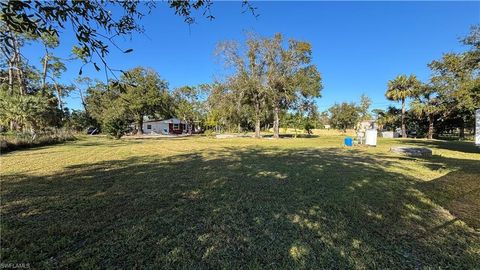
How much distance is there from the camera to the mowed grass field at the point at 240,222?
2254 millimetres

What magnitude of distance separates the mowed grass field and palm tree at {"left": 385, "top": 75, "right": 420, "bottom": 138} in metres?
29.2

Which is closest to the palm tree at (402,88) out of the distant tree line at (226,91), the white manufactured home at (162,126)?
the distant tree line at (226,91)

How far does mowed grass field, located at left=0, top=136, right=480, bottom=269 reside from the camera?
2.25 metres

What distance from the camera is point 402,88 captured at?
30031mm

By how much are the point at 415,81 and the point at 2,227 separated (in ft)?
122

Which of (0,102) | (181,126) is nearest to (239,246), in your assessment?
(0,102)

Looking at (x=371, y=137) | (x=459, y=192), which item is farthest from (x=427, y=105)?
(x=459, y=192)

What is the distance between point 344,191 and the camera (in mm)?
4539

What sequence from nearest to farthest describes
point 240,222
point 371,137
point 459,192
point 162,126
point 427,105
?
point 240,222 < point 459,192 < point 371,137 < point 427,105 < point 162,126

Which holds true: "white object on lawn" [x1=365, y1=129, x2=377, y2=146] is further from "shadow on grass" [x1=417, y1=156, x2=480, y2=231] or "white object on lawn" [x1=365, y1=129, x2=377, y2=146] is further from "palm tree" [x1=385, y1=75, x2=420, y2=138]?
"palm tree" [x1=385, y1=75, x2=420, y2=138]

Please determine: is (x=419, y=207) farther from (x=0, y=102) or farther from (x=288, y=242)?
(x=0, y=102)

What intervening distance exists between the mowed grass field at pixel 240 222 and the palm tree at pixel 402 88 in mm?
29177

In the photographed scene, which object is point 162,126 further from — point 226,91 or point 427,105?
point 427,105

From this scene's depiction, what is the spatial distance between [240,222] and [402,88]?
35133 mm
